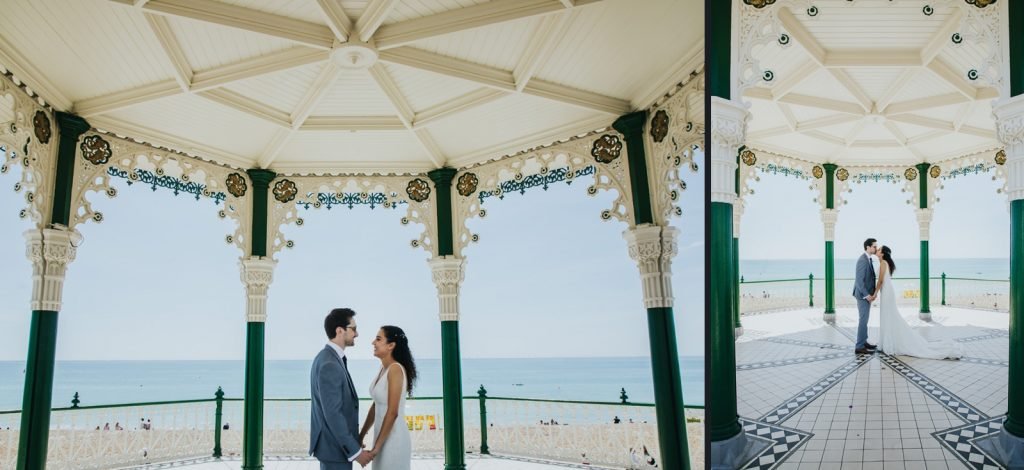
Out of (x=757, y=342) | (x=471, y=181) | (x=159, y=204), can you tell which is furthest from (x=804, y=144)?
(x=159, y=204)

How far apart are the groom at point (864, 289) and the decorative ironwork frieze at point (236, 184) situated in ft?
18.9

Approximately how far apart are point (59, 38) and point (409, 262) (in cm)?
2284

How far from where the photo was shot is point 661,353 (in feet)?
15.2

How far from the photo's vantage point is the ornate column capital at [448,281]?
Answer: 6031mm

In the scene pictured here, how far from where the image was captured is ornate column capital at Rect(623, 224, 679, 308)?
184 inches

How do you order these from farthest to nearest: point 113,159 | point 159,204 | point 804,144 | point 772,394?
point 159,204, point 804,144, point 113,159, point 772,394

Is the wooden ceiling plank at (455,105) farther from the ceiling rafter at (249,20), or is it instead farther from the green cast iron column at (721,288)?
the green cast iron column at (721,288)

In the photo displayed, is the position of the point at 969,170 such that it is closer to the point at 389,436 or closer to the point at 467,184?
the point at 467,184

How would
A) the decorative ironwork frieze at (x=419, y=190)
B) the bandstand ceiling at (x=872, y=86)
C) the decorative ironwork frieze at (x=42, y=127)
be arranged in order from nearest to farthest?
1. the decorative ironwork frieze at (x=42, y=127)
2. the bandstand ceiling at (x=872, y=86)
3. the decorative ironwork frieze at (x=419, y=190)

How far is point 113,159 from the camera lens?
484cm

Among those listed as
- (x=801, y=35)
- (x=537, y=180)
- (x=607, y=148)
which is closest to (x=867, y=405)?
(x=607, y=148)

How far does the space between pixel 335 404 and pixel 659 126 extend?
119 inches

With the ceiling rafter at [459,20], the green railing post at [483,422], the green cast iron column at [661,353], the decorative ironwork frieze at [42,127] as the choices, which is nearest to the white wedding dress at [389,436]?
the ceiling rafter at [459,20]

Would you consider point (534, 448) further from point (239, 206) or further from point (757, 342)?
point (239, 206)
